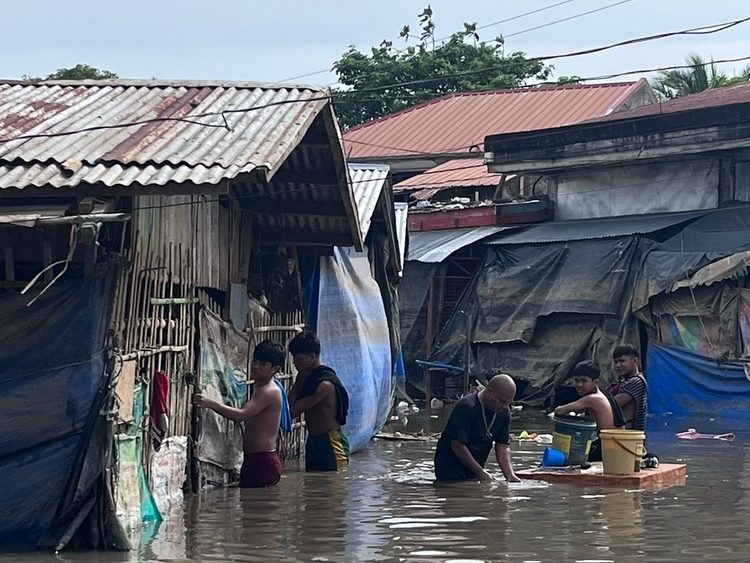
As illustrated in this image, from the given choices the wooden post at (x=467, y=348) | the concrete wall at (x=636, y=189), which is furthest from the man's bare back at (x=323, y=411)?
the concrete wall at (x=636, y=189)

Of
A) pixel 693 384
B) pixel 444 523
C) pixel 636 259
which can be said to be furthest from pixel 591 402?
pixel 636 259

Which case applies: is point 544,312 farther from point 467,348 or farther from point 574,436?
point 574,436

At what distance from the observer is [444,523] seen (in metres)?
9.56

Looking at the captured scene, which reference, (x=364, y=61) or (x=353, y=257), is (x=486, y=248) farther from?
(x=364, y=61)

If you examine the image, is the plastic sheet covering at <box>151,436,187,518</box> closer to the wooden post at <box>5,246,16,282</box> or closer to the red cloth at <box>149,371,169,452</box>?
the red cloth at <box>149,371,169,452</box>

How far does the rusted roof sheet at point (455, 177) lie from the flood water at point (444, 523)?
14.8m

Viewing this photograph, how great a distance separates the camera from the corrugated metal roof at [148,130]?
8.69 meters

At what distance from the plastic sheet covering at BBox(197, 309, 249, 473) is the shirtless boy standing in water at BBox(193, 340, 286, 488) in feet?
1.22

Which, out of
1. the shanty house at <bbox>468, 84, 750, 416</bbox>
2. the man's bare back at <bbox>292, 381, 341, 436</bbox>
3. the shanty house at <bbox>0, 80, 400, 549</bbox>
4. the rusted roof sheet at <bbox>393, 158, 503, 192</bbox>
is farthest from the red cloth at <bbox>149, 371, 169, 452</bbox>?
the rusted roof sheet at <bbox>393, 158, 503, 192</bbox>

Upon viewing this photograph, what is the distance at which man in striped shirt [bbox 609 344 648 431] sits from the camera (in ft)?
39.7

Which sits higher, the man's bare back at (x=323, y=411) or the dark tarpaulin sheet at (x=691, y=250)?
the dark tarpaulin sheet at (x=691, y=250)

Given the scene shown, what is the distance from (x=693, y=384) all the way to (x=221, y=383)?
11004 millimetres

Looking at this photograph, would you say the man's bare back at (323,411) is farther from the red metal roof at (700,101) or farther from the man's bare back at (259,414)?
the red metal roof at (700,101)

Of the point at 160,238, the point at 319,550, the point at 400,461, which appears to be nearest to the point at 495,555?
the point at 319,550
